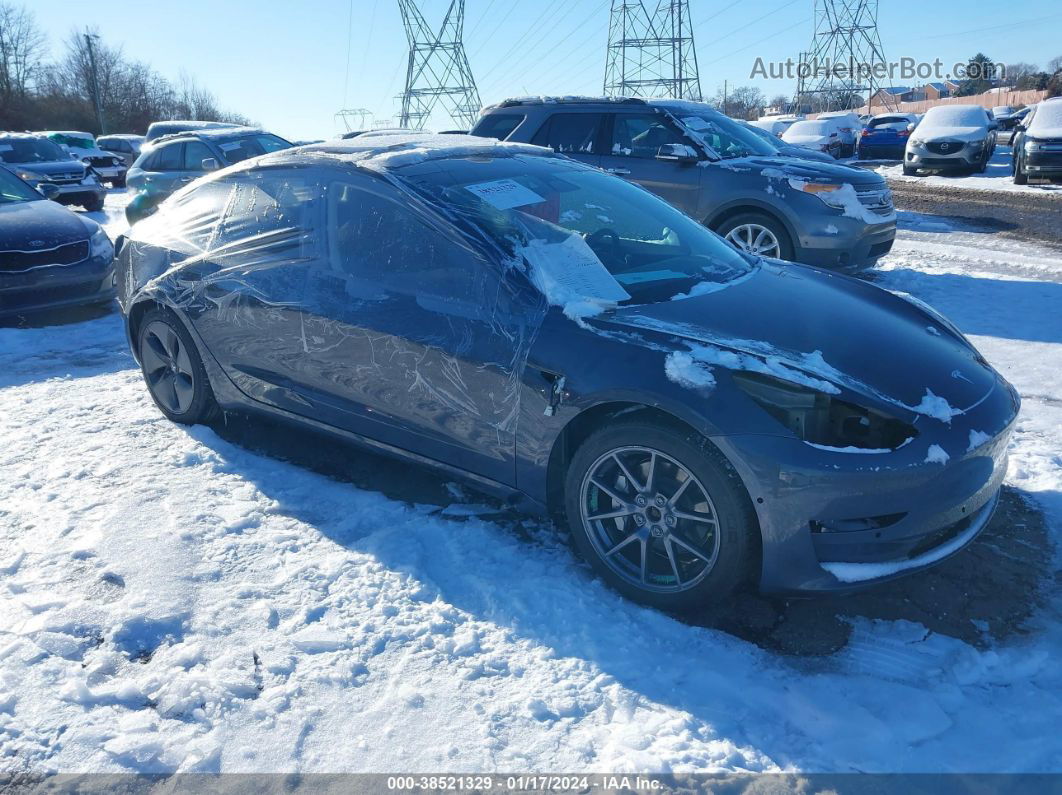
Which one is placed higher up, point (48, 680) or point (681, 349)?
point (681, 349)

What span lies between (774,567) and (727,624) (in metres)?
0.32

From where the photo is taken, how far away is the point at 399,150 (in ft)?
12.9

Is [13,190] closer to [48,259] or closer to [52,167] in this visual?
[48,259]

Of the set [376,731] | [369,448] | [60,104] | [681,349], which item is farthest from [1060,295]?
[60,104]

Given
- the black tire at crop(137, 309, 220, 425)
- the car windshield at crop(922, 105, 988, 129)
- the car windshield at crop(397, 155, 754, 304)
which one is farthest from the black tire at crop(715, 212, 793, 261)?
the car windshield at crop(922, 105, 988, 129)

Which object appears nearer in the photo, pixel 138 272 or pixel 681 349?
pixel 681 349

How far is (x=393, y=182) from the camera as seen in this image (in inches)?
142

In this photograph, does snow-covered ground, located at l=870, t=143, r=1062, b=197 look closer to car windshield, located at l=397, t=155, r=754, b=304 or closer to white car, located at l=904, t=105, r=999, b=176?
white car, located at l=904, t=105, r=999, b=176

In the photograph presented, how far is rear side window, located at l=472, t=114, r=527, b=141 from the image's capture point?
8621mm

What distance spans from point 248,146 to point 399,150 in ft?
29.4

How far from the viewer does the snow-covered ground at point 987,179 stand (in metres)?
15.8

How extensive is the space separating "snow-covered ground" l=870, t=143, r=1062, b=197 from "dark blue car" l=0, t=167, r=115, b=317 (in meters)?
15.7

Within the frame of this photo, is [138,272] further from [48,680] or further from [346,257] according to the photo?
[48,680]

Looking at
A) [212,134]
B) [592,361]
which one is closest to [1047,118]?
[212,134]
